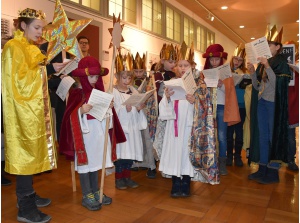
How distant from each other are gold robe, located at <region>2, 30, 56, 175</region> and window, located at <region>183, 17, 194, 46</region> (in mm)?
7713

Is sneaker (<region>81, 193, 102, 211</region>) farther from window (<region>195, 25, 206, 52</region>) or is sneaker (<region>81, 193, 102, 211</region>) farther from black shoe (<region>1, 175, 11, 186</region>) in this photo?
window (<region>195, 25, 206, 52</region>)

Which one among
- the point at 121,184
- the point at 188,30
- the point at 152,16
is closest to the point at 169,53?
the point at 121,184

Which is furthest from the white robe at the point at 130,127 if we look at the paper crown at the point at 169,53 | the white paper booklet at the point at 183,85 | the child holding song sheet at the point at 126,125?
the paper crown at the point at 169,53

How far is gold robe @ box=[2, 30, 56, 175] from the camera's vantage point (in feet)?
6.30

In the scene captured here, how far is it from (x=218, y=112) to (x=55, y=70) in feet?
6.28

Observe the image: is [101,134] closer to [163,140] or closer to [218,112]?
[163,140]

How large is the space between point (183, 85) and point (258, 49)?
2.96 ft

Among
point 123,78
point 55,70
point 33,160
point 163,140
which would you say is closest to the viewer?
point 33,160

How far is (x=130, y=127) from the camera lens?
291cm

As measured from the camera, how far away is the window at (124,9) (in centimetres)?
595

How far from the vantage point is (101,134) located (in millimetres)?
2408

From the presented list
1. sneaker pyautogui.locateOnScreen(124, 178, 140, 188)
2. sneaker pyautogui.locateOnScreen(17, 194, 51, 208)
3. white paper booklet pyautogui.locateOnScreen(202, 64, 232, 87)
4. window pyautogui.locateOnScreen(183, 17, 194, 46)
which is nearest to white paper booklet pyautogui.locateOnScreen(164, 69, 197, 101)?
→ white paper booklet pyautogui.locateOnScreen(202, 64, 232, 87)

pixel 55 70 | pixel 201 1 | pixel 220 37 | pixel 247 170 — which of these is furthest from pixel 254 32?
pixel 55 70

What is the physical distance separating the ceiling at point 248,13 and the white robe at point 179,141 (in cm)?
621
